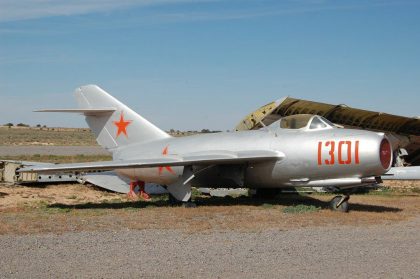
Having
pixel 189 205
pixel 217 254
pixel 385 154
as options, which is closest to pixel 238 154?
pixel 189 205

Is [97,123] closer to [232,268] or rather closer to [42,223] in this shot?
[42,223]

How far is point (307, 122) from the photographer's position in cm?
1394

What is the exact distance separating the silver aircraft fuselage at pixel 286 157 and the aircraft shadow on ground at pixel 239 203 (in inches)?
23.3

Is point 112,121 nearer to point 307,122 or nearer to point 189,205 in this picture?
point 189,205

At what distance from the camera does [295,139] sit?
45.2ft

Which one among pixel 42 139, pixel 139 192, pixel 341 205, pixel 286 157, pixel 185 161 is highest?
pixel 286 157

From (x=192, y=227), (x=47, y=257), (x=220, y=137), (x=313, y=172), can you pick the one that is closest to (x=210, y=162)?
(x=220, y=137)

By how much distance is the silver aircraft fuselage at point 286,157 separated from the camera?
1270 cm

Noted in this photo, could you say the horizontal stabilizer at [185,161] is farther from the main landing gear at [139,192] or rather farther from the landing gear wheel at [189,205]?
the main landing gear at [139,192]

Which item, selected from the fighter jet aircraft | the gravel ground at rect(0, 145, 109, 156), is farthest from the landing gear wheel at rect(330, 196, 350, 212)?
the gravel ground at rect(0, 145, 109, 156)

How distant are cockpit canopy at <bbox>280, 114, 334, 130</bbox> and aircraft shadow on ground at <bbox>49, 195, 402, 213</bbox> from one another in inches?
80.3

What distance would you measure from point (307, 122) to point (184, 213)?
382 cm

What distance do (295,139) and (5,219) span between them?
6.85 meters

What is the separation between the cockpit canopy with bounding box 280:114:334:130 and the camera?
13742 mm
